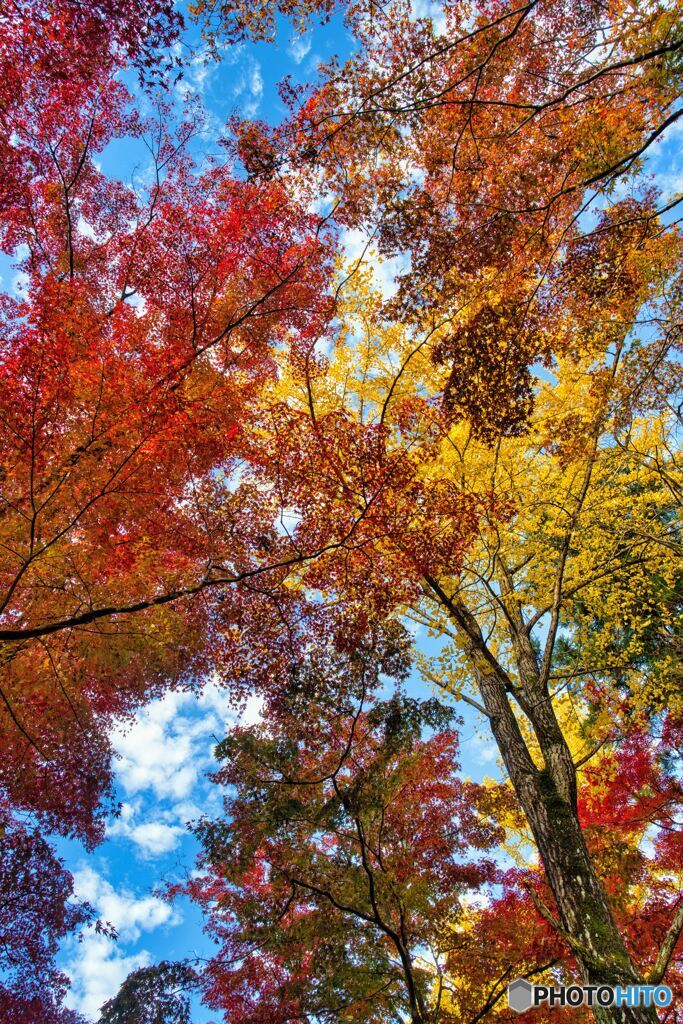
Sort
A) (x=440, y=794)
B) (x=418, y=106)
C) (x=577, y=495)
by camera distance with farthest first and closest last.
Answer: (x=440, y=794), (x=577, y=495), (x=418, y=106)

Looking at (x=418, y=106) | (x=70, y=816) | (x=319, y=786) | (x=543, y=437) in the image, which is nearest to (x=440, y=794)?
(x=319, y=786)

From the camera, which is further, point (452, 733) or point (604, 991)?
point (452, 733)

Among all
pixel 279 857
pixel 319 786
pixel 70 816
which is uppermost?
pixel 70 816

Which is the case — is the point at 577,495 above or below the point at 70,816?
above

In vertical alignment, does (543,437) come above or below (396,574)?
above

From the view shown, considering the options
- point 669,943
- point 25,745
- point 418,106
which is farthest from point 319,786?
point 418,106

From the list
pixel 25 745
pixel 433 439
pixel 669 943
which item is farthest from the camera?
pixel 25 745

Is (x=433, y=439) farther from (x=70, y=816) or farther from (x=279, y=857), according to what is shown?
(x=70, y=816)

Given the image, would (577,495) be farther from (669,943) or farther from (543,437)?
(669,943)

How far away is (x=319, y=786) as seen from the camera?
5.91 meters

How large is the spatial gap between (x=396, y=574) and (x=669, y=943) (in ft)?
13.7

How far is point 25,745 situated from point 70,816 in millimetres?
1925

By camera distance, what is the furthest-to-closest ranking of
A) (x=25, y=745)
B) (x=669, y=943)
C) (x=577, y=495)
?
(x=25, y=745), (x=577, y=495), (x=669, y=943)

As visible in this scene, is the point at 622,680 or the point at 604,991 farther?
the point at 622,680
